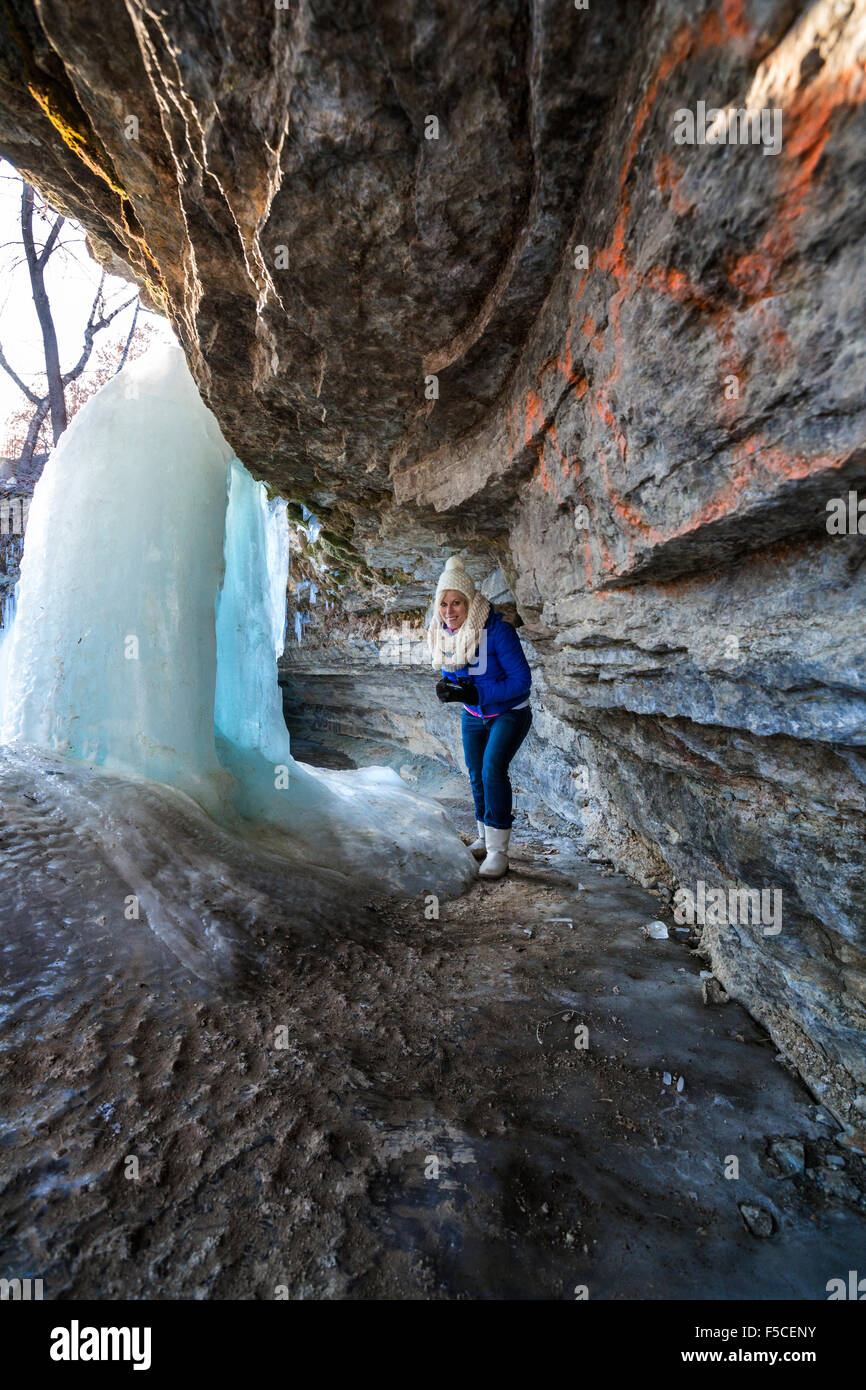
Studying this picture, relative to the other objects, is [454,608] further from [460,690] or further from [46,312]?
[46,312]

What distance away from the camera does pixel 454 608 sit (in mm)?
3660

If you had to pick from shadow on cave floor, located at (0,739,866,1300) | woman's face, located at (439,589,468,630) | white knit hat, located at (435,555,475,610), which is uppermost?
white knit hat, located at (435,555,475,610)

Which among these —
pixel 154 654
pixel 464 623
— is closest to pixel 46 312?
pixel 154 654

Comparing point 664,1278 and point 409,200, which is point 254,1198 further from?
point 409,200

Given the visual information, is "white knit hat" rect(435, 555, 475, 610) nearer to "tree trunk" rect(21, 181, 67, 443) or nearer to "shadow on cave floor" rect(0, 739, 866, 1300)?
"shadow on cave floor" rect(0, 739, 866, 1300)

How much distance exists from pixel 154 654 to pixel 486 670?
220 centimetres

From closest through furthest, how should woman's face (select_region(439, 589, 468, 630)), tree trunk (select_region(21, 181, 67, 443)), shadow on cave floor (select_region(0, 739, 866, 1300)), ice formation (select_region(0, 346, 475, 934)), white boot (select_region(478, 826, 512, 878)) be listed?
shadow on cave floor (select_region(0, 739, 866, 1300)) → ice formation (select_region(0, 346, 475, 934)) → woman's face (select_region(439, 589, 468, 630)) → white boot (select_region(478, 826, 512, 878)) → tree trunk (select_region(21, 181, 67, 443))

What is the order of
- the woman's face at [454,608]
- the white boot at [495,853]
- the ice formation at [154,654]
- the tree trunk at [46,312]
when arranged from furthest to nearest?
the tree trunk at [46,312] < the white boot at [495,853] < the woman's face at [454,608] < the ice formation at [154,654]

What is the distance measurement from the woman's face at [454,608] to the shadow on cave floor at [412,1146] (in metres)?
2.11

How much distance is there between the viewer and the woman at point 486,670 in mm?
3639

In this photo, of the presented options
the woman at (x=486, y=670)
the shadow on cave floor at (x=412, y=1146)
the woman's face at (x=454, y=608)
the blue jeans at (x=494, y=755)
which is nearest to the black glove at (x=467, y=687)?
the woman at (x=486, y=670)

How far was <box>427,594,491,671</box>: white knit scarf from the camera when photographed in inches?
142

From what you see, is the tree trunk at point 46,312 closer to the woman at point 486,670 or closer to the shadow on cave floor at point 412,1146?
the woman at point 486,670

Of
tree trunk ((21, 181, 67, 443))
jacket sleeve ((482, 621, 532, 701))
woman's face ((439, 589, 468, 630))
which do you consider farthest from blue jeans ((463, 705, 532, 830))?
tree trunk ((21, 181, 67, 443))
